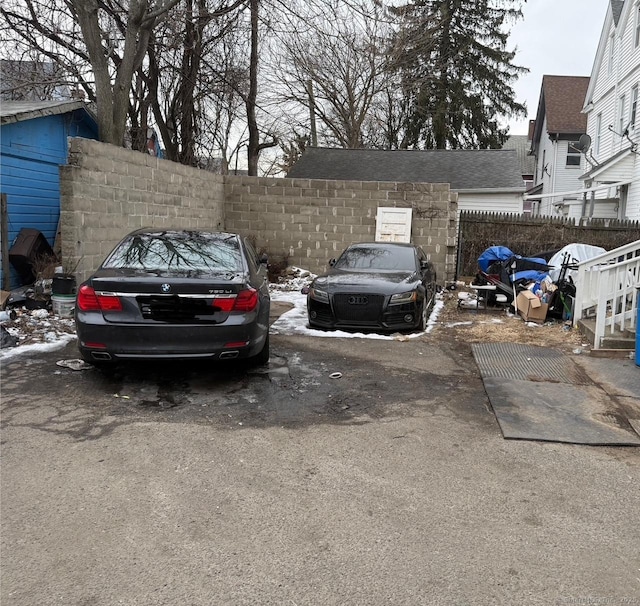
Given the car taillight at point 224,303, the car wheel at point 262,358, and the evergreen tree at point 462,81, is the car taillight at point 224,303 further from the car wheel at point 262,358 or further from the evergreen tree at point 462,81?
the evergreen tree at point 462,81

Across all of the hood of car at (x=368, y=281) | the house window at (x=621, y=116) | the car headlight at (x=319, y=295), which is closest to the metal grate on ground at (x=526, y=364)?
the hood of car at (x=368, y=281)

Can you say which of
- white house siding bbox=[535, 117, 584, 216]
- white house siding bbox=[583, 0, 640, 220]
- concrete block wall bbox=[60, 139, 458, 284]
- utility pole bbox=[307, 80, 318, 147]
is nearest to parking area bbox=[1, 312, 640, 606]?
concrete block wall bbox=[60, 139, 458, 284]

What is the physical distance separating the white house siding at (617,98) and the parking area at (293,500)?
55.6 ft

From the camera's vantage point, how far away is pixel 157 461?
3971 mm

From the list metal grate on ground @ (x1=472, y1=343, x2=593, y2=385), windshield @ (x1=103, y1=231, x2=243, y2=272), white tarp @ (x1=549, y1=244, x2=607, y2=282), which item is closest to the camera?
windshield @ (x1=103, y1=231, x2=243, y2=272)

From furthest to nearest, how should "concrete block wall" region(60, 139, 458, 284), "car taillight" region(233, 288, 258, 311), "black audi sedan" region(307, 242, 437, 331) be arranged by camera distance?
"concrete block wall" region(60, 139, 458, 284)
"black audi sedan" region(307, 242, 437, 331)
"car taillight" region(233, 288, 258, 311)

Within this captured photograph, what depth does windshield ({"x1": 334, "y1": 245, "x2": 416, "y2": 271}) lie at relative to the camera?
962 cm

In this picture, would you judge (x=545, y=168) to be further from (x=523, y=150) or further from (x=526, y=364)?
(x=526, y=364)

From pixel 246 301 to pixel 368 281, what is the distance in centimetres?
356

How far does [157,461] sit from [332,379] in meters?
2.55

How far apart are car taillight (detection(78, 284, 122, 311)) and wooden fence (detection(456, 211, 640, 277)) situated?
11.6m

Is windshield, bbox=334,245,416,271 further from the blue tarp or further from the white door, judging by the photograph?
the white door

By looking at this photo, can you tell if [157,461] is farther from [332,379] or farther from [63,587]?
[332,379]

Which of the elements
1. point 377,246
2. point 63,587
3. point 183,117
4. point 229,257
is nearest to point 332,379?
point 229,257
